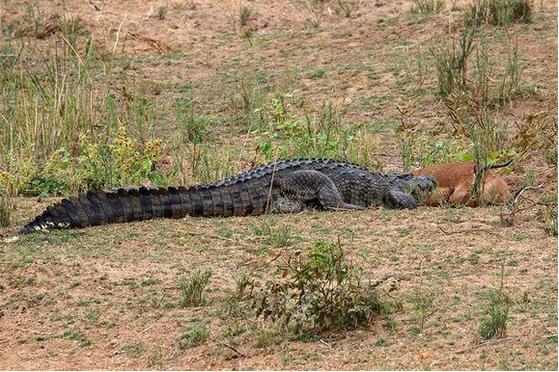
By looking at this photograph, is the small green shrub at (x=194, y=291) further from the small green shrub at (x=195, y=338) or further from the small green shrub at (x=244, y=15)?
the small green shrub at (x=244, y=15)

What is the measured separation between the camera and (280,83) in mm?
14047

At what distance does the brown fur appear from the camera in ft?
31.0

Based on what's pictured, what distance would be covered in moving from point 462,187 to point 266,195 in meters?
1.39

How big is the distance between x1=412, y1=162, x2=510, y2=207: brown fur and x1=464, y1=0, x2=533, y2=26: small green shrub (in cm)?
483

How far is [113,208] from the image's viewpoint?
897cm

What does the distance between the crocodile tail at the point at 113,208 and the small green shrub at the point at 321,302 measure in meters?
Result: 2.43

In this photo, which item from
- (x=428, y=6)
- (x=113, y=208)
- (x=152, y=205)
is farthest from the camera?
(x=428, y=6)

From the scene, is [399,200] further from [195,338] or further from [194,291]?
[195,338]

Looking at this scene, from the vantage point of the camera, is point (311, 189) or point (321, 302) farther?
point (311, 189)

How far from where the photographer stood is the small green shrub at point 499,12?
14.5 metres

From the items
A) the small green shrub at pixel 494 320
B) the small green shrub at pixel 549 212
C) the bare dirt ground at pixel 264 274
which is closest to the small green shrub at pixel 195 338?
the bare dirt ground at pixel 264 274

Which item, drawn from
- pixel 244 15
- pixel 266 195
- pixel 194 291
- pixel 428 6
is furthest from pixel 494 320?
pixel 244 15

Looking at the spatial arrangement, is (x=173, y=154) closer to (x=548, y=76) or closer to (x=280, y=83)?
(x=280, y=83)

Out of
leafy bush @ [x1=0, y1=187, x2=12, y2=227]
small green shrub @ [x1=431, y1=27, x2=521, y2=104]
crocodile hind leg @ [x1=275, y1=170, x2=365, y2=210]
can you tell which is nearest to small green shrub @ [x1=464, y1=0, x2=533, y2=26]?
small green shrub @ [x1=431, y1=27, x2=521, y2=104]
